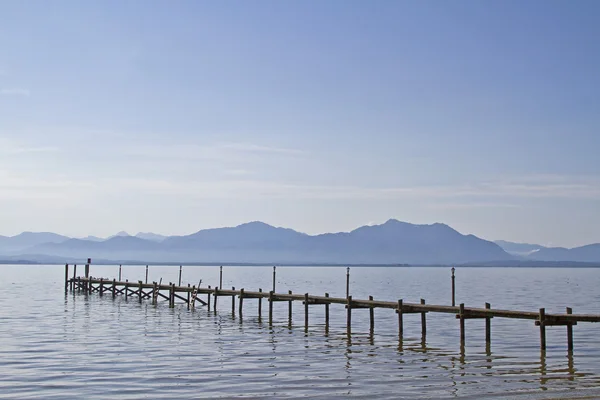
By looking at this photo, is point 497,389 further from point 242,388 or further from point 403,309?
point 403,309

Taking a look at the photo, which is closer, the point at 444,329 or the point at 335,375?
the point at 335,375

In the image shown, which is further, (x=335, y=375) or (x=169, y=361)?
(x=169, y=361)

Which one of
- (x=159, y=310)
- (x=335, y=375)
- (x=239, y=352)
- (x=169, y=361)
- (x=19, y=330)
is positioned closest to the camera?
(x=335, y=375)

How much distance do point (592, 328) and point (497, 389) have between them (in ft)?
82.9

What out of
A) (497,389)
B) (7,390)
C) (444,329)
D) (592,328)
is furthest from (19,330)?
(592,328)

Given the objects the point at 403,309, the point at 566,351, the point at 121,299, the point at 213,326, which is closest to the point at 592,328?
the point at 566,351

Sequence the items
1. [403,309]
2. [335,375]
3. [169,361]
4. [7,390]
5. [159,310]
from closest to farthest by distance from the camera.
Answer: [7,390], [335,375], [169,361], [403,309], [159,310]

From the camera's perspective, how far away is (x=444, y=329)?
1692 inches

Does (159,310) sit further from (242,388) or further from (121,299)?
(242,388)

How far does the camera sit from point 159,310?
183ft

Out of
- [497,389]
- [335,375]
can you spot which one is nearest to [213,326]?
[335,375]

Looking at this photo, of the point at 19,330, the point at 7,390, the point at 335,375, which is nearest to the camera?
the point at 7,390

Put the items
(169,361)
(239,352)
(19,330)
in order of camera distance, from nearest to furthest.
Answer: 1. (169,361)
2. (239,352)
3. (19,330)

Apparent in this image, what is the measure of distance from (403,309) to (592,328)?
1660 centimetres
